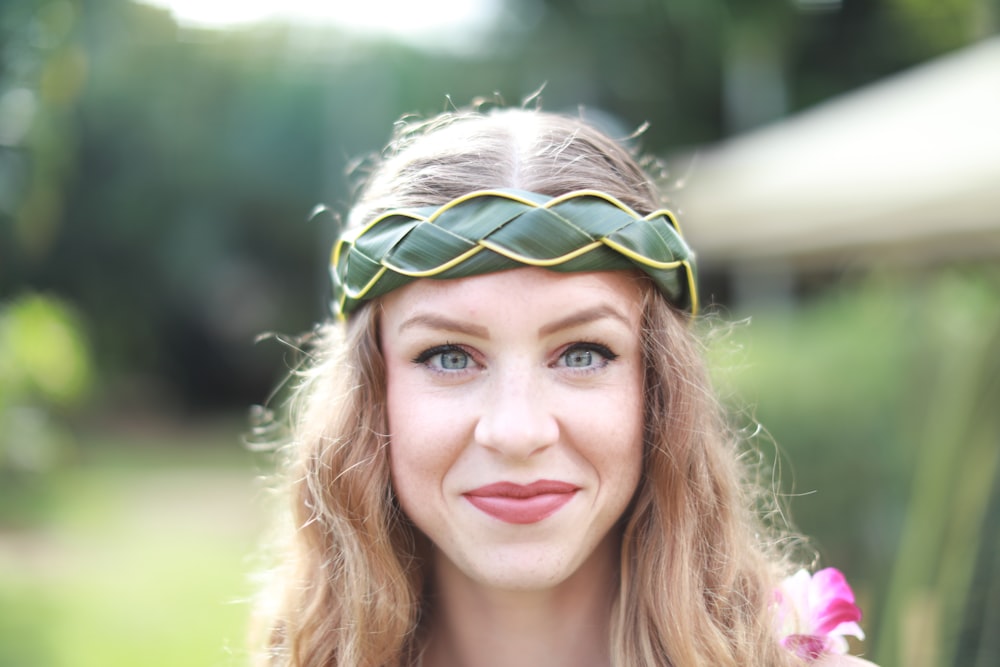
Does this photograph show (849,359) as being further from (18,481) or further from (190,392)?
(190,392)

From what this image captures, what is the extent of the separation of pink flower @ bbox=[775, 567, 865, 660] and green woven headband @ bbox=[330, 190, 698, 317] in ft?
2.42

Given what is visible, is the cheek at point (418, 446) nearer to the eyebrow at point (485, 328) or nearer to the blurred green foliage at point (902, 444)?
the eyebrow at point (485, 328)

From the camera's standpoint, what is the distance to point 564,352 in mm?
2021

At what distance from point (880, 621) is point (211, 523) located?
6895 mm

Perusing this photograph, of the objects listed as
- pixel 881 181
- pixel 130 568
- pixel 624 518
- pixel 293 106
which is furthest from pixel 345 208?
pixel 293 106

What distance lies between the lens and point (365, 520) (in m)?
2.26

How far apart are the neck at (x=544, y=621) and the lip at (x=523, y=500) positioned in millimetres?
265

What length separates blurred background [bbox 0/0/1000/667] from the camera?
4.42 metres

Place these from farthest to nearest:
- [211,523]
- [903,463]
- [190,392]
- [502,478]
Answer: [190,392] < [211,523] < [903,463] < [502,478]

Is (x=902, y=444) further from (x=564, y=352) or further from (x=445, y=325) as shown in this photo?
(x=445, y=325)

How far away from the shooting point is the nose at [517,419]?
190cm

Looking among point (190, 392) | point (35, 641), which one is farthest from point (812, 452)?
point (190, 392)

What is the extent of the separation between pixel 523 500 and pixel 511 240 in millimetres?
510

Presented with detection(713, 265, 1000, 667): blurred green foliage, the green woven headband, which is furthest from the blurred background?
the green woven headband
